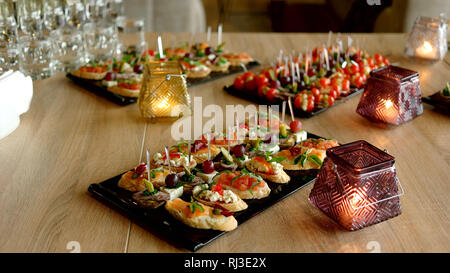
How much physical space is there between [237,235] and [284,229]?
0.12 metres

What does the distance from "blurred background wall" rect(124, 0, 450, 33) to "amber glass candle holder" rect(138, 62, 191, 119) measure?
8.68ft

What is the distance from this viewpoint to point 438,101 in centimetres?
201

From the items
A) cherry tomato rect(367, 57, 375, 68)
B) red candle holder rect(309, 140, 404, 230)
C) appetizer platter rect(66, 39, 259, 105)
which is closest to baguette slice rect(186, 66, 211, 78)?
appetizer platter rect(66, 39, 259, 105)

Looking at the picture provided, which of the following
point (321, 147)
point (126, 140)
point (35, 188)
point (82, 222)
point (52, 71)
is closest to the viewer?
point (82, 222)

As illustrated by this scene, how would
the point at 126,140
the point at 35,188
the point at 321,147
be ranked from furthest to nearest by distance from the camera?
the point at 126,140 → the point at 321,147 → the point at 35,188

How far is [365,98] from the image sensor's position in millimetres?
1893

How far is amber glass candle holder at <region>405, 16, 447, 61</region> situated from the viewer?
7.91 feet

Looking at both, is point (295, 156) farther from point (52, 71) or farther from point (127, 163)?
point (52, 71)

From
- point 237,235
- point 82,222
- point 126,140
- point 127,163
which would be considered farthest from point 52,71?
point 237,235

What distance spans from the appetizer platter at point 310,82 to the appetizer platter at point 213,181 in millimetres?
357

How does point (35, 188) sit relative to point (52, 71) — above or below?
below

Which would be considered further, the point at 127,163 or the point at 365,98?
the point at 365,98

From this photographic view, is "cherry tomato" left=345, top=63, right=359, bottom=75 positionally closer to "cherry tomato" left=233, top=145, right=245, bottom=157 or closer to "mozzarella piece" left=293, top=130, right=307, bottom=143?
"mozzarella piece" left=293, top=130, right=307, bottom=143
